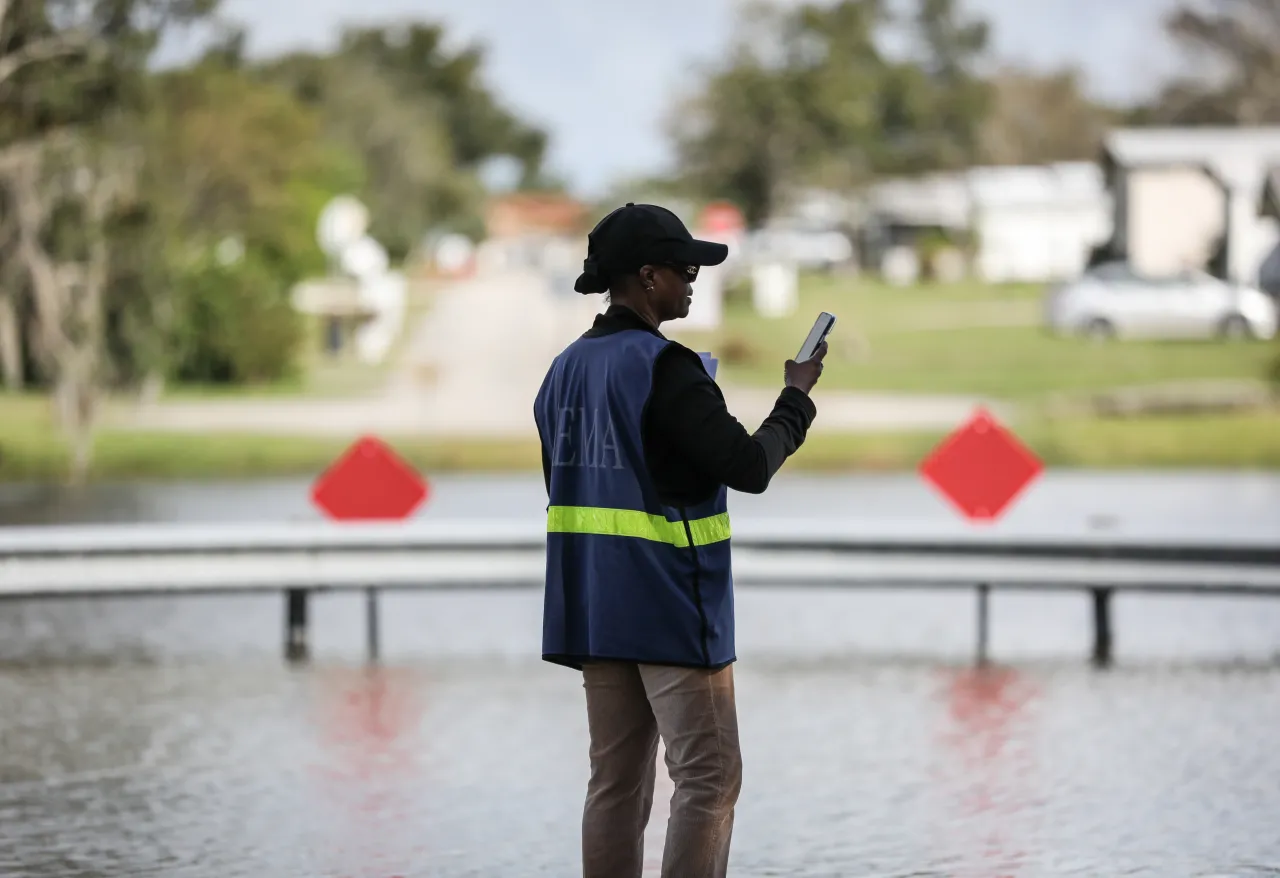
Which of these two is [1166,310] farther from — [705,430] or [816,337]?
[705,430]

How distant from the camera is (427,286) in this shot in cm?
11281

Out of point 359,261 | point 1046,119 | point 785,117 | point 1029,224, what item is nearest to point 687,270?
point 359,261

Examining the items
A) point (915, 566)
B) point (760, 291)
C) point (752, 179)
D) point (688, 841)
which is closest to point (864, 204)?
point (752, 179)

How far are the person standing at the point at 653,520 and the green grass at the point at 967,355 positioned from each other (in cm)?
3321

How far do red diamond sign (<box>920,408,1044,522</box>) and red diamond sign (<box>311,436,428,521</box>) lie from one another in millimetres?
2739

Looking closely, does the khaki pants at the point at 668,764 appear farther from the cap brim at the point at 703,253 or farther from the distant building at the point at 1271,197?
the distant building at the point at 1271,197

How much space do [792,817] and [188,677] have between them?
4.68 meters

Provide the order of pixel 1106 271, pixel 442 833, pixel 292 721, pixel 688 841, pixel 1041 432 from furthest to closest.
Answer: pixel 1106 271, pixel 1041 432, pixel 292 721, pixel 442 833, pixel 688 841

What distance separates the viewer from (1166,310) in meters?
56.4

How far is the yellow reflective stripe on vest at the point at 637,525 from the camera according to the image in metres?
5.69

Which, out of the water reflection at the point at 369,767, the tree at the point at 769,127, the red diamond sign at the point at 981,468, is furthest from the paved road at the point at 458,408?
the tree at the point at 769,127

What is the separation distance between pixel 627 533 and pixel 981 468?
827 centimetres

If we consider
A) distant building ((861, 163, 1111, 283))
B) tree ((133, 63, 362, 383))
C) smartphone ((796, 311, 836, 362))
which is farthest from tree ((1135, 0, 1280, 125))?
smartphone ((796, 311, 836, 362))

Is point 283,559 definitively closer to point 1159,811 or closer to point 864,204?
point 1159,811
